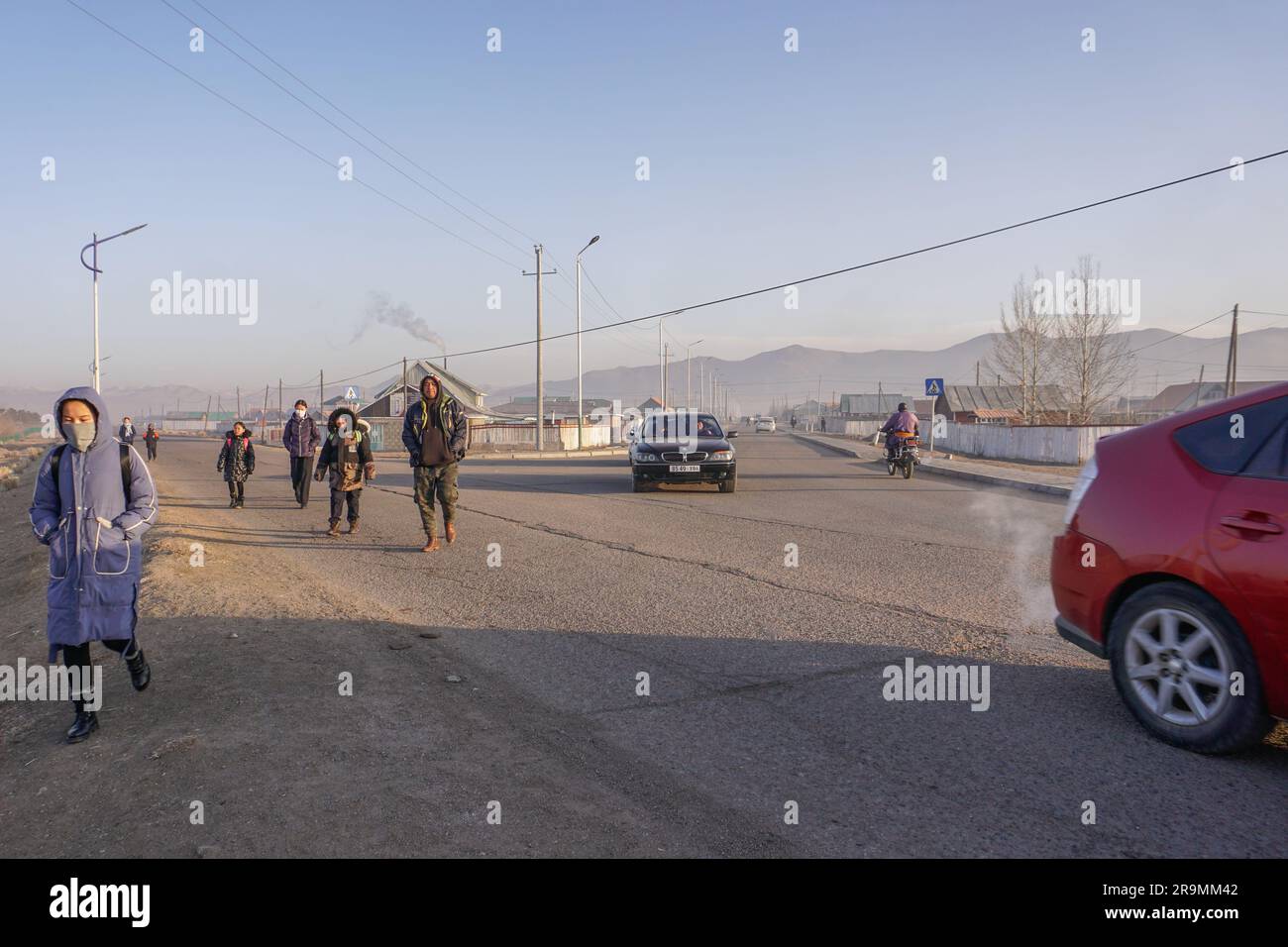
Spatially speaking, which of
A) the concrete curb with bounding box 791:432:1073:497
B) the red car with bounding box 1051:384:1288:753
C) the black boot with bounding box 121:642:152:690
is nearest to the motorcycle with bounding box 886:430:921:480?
the concrete curb with bounding box 791:432:1073:497

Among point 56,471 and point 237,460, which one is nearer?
point 56,471

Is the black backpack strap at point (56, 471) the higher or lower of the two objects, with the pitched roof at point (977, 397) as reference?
lower

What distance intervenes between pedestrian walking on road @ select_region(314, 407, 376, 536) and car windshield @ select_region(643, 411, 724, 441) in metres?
7.63

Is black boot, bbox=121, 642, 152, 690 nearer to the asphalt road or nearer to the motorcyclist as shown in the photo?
Answer: the asphalt road

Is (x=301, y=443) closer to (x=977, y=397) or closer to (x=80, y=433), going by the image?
(x=80, y=433)

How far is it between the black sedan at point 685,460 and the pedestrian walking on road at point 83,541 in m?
12.9

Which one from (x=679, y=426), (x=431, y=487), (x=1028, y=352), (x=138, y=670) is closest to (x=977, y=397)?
(x=1028, y=352)

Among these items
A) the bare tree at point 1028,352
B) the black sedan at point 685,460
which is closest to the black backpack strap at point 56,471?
the black sedan at point 685,460

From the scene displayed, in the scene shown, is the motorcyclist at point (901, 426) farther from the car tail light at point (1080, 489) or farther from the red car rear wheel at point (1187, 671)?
the red car rear wheel at point (1187, 671)

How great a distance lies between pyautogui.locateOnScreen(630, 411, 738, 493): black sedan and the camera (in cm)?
1677

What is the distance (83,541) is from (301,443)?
9.89 meters

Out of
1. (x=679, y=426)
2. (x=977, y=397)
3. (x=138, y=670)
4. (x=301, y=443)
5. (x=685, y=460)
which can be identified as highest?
(x=977, y=397)

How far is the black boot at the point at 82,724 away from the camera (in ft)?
13.9

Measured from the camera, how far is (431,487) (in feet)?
32.0
